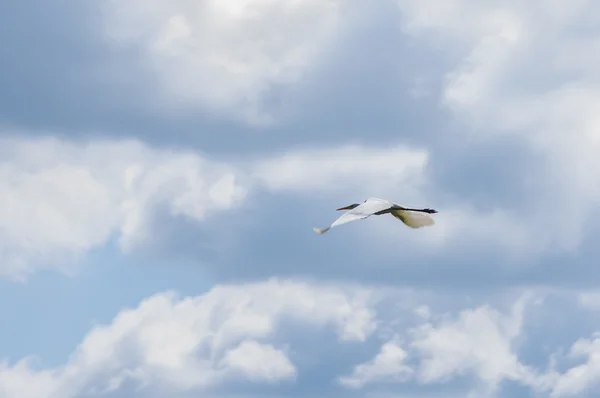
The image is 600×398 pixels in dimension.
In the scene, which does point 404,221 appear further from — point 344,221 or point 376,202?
point 344,221

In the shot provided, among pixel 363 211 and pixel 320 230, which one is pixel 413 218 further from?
pixel 320 230

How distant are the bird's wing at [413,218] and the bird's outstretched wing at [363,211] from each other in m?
3.00

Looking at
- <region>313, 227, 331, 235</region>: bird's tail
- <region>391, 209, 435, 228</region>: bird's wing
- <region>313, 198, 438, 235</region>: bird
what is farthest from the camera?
<region>391, 209, 435, 228</region>: bird's wing

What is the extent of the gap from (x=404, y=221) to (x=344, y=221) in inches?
577

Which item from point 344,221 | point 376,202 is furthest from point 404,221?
point 344,221

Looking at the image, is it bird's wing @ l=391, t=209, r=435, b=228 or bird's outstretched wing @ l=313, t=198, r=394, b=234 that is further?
bird's wing @ l=391, t=209, r=435, b=228

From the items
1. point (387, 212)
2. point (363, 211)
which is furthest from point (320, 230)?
point (387, 212)

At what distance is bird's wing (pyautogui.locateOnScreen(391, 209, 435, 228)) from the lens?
273 feet

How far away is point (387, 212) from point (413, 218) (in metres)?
4.08

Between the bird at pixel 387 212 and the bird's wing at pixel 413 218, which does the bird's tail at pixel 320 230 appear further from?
the bird's wing at pixel 413 218

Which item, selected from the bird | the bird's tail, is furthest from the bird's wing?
the bird's tail

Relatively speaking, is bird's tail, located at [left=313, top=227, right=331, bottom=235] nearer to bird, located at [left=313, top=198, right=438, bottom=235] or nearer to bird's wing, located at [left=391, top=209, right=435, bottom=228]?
bird, located at [left=313, top=198, right=438, bottom=235]

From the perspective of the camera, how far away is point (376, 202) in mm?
80188

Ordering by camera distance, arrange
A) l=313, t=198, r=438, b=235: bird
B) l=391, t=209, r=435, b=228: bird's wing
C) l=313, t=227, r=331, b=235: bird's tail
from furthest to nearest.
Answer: l=391, t=209, r=435, b=228: bird's wing
l=313, t=198, r=438, b=235: bird
l=313, t=227, r=331, b=235: bird's tail
